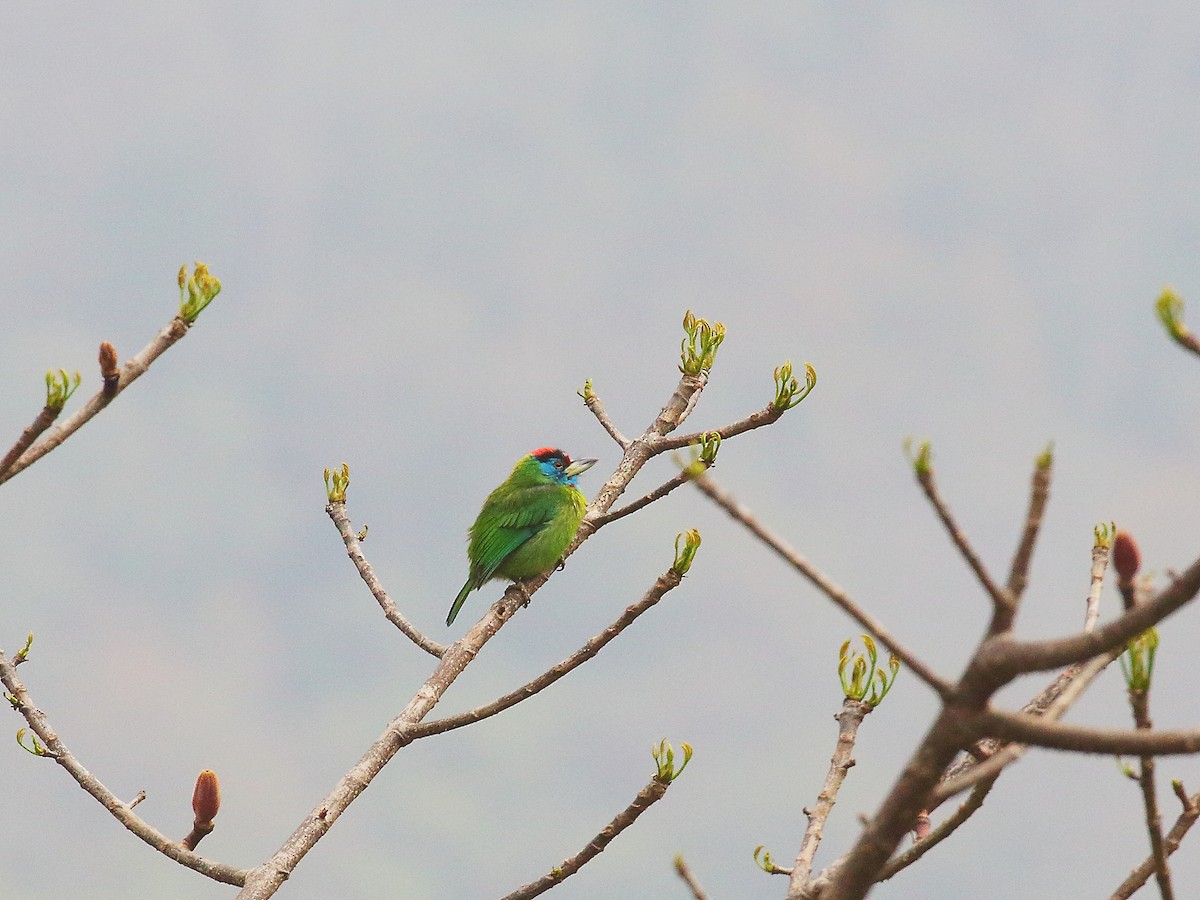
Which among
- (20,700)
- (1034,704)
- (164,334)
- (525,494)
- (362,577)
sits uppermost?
(525,494)

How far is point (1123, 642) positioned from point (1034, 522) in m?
0.31

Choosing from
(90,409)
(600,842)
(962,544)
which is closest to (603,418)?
(600,842)

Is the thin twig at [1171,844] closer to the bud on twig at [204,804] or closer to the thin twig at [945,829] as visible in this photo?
the thin twig at [945,829]

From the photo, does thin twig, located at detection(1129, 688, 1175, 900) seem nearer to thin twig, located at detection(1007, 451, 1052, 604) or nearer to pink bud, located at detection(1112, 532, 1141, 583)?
pink bud, located at detection(1112, 532, 1141, 583)

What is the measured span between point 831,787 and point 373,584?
4.44 metres

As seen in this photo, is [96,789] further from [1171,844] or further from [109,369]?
[1171,844]

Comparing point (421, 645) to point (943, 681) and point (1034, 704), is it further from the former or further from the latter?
point (943, 681)

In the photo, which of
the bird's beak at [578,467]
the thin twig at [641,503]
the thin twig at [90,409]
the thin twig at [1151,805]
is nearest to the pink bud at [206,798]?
the thin twig at [90,409]

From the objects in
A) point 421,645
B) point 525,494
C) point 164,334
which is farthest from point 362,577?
point 164,334

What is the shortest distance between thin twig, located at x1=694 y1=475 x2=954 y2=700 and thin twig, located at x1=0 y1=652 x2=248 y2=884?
468 cm

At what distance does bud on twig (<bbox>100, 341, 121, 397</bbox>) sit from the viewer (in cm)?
436

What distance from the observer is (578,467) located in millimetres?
10781

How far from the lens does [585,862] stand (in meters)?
6.36

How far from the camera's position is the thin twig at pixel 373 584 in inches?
326
